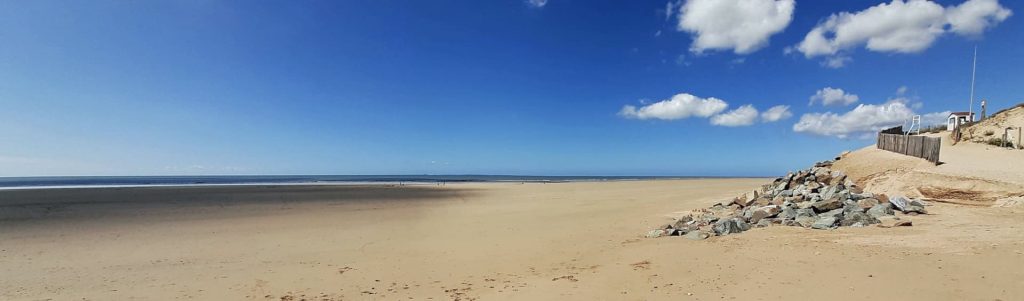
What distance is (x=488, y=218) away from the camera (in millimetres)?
18266

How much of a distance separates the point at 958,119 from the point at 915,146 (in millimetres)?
22895

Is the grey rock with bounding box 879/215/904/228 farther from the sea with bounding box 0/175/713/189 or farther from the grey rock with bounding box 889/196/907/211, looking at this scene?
the sea with bounding box 0/175/713/189

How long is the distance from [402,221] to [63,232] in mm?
11084

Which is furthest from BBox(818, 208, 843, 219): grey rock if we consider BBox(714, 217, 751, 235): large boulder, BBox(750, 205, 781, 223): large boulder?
BBox(714, 217, 751, 235): large boulder

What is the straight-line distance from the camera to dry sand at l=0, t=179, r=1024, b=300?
6191 mm

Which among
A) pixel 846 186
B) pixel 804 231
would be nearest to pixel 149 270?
pixel 804 231

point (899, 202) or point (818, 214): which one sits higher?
point (899, 202)

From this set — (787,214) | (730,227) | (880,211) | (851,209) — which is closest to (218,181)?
(730,227)

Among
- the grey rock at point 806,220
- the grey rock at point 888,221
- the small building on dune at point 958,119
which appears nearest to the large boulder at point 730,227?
the grey rock at point 806,220

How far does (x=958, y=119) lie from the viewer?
3131cm

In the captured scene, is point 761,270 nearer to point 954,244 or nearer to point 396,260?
point 954,244

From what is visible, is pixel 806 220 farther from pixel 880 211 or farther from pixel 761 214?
pixel 880 211

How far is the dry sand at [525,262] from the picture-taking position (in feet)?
20.3

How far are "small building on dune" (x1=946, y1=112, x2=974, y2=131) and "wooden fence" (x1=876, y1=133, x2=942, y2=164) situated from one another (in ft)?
60.7
